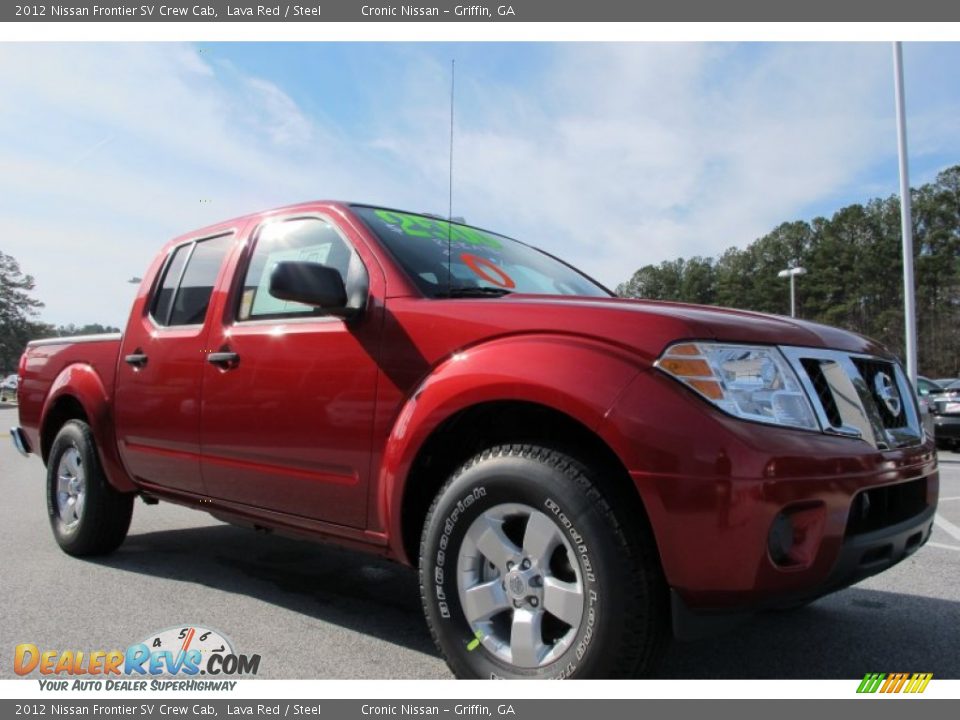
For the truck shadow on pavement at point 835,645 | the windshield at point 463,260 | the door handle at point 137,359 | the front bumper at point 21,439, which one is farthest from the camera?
the front bumper at point 21,439

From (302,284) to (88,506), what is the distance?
8.44 ft

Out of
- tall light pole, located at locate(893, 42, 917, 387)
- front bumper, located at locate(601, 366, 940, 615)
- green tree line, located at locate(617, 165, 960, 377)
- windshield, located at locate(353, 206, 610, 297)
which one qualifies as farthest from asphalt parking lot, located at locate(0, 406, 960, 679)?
green tree line, located at locate(617, 165, 960, 377)

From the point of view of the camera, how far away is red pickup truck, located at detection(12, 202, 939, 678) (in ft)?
6.46

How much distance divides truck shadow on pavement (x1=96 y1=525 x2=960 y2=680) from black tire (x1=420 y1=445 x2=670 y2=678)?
1.54ft

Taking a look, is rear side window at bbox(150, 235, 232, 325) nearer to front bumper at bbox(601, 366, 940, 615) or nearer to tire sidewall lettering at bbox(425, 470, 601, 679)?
tire sidewall lettering at bbox(425, 470, 601, 679)

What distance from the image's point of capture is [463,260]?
316 cm

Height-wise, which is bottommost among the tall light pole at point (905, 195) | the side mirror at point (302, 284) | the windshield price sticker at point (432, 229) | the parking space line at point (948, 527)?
the parking space line at point (948, 527)

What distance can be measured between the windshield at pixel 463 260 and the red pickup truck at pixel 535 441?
0.06ft

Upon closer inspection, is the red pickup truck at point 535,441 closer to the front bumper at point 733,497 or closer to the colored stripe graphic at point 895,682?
the front bumper at point 733,497

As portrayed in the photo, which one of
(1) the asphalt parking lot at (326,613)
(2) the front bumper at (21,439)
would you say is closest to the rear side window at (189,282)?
(1) the asphalt parking lot at (326,613)

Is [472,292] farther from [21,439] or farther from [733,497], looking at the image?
[21,439]

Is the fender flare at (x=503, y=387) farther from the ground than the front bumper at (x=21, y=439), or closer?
farther from the ground

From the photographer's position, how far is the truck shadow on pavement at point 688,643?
2.72 m

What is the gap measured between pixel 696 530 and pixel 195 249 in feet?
10.4
